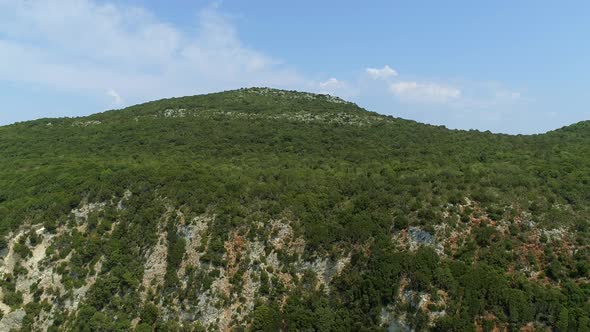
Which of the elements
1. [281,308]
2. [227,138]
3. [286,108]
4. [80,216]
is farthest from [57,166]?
[286,108]

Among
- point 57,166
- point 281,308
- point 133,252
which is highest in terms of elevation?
point 57,166

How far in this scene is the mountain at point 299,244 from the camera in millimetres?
25906

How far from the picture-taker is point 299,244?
103 ft

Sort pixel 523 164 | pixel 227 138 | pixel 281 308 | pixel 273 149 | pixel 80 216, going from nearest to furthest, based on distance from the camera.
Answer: pixel 281 308 < pixel 80 216 < pixel 523 164 < pixel 273 149 < pixel 227 138

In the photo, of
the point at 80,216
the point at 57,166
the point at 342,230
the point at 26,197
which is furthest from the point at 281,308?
A: the point at 57,166

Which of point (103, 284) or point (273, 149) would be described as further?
point (273, 149)

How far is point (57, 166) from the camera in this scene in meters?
43.3

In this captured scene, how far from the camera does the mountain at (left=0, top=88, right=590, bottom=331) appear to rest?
1020 inches

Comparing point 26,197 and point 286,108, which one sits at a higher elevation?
point 286,108

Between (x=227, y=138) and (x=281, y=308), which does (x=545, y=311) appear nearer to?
(x=281, y=308)

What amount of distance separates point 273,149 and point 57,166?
24.9m

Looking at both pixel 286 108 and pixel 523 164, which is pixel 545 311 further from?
pixel 286 108

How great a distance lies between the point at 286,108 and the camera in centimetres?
7394

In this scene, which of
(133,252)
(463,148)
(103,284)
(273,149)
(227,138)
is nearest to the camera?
(103,284)
